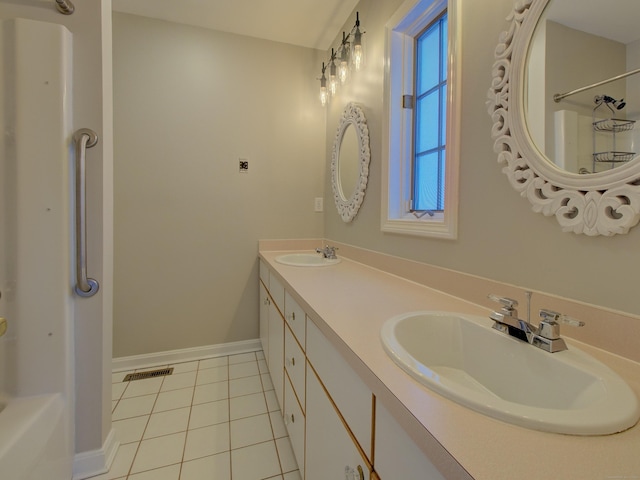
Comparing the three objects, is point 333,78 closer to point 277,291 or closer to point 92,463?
point 277,291

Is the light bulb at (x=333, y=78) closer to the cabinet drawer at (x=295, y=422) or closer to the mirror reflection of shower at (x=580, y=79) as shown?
the mirror reflection of shower at (x=580, y=79)

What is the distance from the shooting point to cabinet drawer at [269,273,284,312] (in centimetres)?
144

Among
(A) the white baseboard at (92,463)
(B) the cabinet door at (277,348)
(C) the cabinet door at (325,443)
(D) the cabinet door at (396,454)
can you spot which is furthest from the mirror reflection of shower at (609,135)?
(A) the white baseboard at (92,463)

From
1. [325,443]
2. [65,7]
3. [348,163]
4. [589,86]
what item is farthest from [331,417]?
[65,7]

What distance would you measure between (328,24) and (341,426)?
2.39 meters

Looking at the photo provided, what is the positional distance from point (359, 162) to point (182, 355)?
6.28 feet

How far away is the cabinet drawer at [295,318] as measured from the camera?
106cm

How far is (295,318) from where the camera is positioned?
1176 millimetres

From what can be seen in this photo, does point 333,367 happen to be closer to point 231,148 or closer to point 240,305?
point 240,305

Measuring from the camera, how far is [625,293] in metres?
0.62

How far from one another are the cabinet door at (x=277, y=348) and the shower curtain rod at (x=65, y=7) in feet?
5.02

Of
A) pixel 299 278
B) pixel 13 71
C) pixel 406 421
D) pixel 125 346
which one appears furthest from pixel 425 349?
pixel 125 346

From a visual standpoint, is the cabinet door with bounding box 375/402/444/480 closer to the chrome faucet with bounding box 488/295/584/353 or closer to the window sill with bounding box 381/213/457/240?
the chrome faucet with bounding box 488/295/584/353

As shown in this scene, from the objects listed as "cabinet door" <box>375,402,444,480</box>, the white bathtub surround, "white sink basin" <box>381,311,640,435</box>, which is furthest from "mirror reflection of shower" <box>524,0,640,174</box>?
the white bathtub surround
